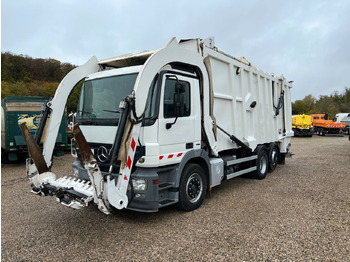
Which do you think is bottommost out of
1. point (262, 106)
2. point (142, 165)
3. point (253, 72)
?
point (142, 165)

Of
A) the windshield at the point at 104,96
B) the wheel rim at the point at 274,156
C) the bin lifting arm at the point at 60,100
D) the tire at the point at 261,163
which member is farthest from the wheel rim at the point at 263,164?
the bin lifting arm at the point at 60,100

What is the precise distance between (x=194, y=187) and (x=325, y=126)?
25646 mm

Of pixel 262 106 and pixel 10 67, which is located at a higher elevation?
pixel 10 67

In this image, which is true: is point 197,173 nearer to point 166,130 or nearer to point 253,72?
point 166,130

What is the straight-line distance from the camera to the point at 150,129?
380 centimetres

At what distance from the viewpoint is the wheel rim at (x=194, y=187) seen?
4.52 m

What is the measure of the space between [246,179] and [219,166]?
2.38 m

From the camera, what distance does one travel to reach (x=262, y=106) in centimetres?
714

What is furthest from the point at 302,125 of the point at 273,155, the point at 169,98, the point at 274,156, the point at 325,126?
the point at 169,98

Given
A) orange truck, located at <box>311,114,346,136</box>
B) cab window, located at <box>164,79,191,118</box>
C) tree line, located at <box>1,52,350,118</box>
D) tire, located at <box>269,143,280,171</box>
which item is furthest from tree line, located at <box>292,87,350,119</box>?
cab window, located at <box>164,79,191,118</box>

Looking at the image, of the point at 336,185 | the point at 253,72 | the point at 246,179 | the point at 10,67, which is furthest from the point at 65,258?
the point at 10,67

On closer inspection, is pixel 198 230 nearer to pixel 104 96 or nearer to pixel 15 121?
pixel 104 96

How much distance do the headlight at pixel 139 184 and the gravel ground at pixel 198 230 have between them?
2.19 ft

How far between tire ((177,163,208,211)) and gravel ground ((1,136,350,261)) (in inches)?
6.8
